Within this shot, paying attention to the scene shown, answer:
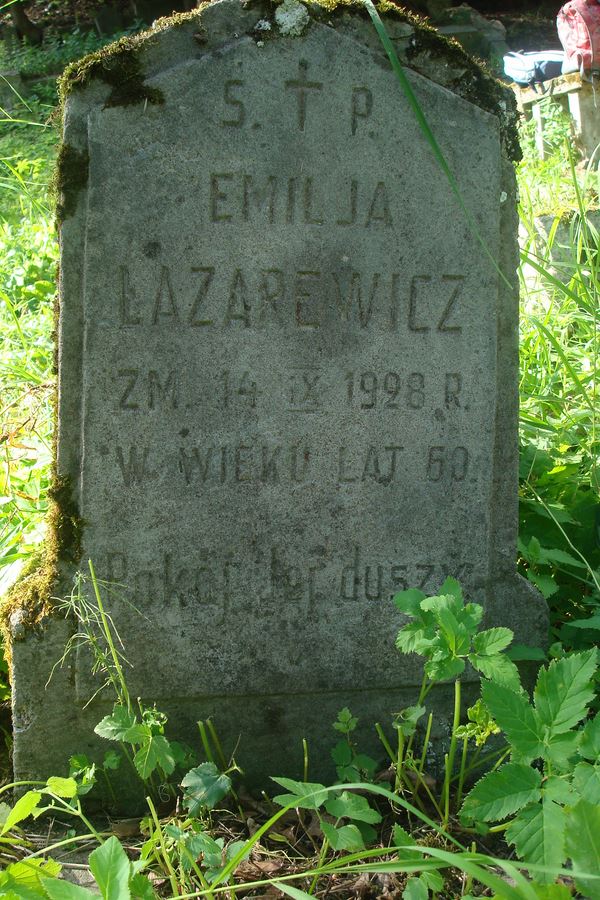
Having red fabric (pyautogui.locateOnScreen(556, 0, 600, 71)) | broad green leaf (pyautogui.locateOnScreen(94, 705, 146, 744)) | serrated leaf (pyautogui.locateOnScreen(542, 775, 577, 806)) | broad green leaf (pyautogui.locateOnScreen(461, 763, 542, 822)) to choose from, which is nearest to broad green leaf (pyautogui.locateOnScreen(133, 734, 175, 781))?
broad green leaf (pyautogui.locateOnScreen(94, 705, 146, 744))

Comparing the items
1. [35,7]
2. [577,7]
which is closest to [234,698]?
[577,7]

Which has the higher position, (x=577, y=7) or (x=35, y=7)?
(x=35, y=7)

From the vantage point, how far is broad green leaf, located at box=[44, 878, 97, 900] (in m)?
1.26

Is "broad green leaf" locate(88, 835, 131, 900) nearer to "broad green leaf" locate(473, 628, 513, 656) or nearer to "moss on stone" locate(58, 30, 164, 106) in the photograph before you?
"broad green leaf" locate(473, 628, 513, 656)

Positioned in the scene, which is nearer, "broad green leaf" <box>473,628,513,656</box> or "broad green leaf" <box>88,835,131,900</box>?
"broad green leaf" <box>88,835,131,900</box>

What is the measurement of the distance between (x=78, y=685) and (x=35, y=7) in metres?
14.7

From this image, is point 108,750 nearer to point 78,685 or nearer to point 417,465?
point 78,685

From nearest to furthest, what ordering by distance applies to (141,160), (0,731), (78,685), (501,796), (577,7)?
(501,796) < (141,160) < (78,685) < (0,731) < (577,7)

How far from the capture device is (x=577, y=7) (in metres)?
6.62

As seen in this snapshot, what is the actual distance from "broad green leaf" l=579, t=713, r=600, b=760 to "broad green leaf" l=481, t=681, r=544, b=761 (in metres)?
0.07

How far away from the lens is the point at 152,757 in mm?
1689

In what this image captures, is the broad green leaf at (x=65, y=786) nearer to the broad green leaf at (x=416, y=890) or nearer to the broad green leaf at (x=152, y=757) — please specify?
the broad green leaf at (x=152, y=757)

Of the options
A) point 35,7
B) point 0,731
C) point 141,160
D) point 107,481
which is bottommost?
point 0,731

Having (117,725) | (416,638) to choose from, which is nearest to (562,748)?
(416,638)
